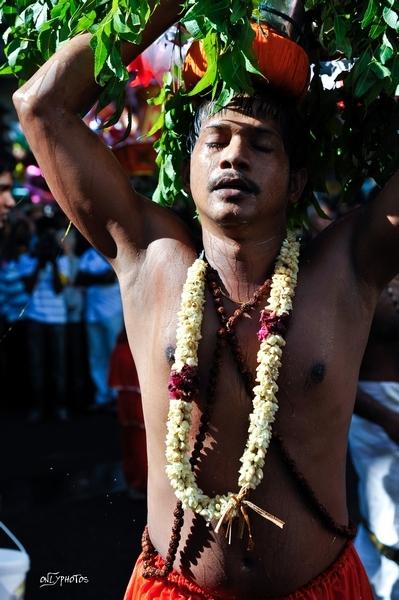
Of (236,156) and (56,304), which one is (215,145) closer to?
(236,156)

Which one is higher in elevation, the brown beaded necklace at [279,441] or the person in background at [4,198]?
the person in background at [4,198]

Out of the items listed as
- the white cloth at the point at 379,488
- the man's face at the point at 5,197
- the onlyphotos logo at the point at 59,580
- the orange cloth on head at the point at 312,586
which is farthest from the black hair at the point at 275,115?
the man's face at the point at 5,197

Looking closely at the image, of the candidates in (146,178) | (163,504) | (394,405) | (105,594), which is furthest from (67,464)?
(163,504)

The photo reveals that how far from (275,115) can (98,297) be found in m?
6.77

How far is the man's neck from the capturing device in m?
2.80

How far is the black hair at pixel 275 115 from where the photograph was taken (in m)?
2.73

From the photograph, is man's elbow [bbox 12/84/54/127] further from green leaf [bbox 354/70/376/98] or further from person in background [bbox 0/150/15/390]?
person in background [bbox 0/150/15/390]

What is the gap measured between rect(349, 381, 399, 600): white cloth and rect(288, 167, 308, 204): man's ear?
1.94 meters

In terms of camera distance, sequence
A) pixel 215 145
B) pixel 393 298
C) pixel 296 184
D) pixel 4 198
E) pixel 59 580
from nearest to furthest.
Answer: pixel 215 145, pixel 296 184, pixel 59 580, pixel 393 298, pixel 4 198

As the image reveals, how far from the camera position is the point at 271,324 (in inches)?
106

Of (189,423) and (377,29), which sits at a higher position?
(377,29)

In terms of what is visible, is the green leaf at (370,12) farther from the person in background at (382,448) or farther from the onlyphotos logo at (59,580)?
the onlyphotos logo at (59,580)

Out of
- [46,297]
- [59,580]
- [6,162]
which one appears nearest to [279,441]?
[59,580]

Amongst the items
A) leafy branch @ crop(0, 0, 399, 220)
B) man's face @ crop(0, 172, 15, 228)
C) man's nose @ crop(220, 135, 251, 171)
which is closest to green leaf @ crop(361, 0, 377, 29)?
leafy branch @ crop(0, 0, 399, 220)
